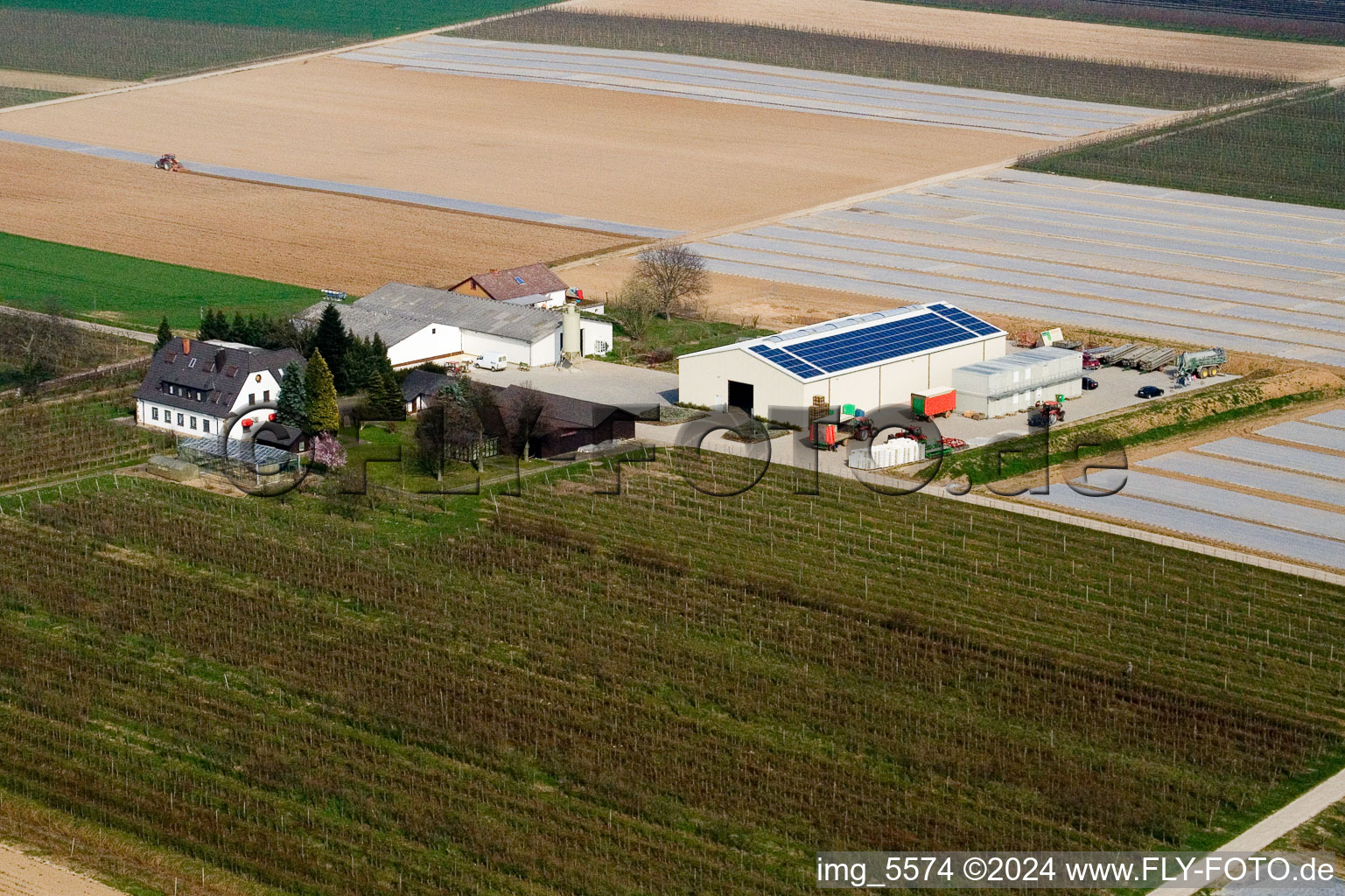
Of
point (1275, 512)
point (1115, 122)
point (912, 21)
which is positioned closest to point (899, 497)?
point (1275, 512)

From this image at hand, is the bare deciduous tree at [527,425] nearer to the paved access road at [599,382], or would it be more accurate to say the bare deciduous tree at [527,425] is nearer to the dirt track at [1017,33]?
the paved access road at [599,382]

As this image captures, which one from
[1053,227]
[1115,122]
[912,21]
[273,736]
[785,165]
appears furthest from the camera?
[912,21]

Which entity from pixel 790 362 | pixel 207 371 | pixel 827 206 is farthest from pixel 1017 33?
pixel 207 371

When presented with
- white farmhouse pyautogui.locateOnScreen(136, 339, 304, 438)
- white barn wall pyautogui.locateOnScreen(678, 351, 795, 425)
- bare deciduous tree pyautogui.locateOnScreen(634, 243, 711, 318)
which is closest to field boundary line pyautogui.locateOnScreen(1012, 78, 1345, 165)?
bare deciduous tree pyautogui.locateOnScreen(634, 243, 711, 318)

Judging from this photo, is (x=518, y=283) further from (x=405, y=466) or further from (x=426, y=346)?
(x=405, y=466)

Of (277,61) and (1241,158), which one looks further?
(277,61)

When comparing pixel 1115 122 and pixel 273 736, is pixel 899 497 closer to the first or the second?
pixel 273 736
